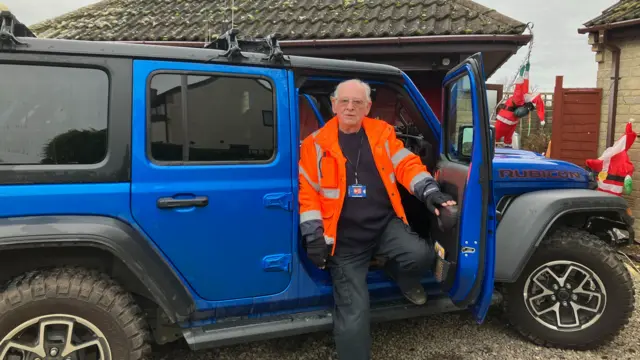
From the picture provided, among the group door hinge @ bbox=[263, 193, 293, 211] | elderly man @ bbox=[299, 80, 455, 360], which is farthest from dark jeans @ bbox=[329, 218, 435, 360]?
door hinge @ bbox=[263, 193, 293, 211]

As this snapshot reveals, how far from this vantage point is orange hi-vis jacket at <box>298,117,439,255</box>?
8.23ft

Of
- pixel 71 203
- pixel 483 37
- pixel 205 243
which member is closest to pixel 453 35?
pixel 483 37

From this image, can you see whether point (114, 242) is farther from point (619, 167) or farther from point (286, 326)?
point (619, 167)

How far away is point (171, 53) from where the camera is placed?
7.54 feet

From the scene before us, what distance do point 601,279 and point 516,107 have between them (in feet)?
10.5

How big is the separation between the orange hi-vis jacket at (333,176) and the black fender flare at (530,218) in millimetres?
674

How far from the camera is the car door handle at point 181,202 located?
225cm

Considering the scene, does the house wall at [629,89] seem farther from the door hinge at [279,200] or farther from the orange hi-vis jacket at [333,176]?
the door hinge at [279,200]

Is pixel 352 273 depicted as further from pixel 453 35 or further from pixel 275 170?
pixel 453 35

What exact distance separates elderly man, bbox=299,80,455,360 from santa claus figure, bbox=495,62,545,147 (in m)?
3.47

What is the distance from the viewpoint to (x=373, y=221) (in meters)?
2.61

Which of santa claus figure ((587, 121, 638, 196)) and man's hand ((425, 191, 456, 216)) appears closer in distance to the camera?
man's hand ((425, 191, 456, 216))

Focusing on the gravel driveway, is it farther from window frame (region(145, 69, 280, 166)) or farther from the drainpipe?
the drainpipe

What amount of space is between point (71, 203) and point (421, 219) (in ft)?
6.91
